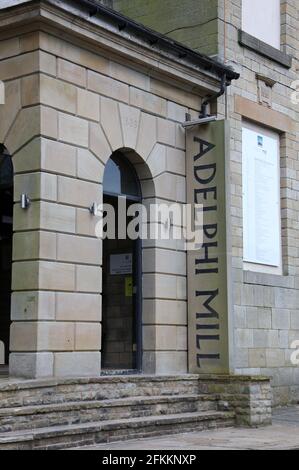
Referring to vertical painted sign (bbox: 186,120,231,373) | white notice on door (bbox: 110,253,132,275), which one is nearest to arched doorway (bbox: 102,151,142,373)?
white notice on door (bbox: 110,253,132,275)

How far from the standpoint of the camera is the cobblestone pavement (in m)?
9.91

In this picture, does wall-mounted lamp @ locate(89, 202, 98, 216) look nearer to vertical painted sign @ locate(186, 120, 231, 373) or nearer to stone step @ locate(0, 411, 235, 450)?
vertical painted sign @ locate(186, 120, 231, 373)

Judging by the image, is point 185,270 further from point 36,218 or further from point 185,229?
point 36,218

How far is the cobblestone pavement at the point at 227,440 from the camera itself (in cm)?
991

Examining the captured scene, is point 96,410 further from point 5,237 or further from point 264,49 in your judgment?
point 264,49

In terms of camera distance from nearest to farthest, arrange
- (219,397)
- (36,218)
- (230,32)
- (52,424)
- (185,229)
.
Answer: (52,424) → (36,218) → (219,397) → (185,229) → (230,32)

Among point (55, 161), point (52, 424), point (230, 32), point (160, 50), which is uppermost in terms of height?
point (230, 32)

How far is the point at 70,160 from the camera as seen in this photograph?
11.3 meters

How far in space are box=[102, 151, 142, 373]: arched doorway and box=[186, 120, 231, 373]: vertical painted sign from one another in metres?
0.97

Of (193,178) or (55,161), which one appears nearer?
(55,161)

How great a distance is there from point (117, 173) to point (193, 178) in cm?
147

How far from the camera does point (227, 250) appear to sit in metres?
13.0

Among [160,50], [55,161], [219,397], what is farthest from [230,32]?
[219,397]

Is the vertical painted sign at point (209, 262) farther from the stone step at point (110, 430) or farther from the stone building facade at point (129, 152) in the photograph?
the stone step at point (110, 430)
